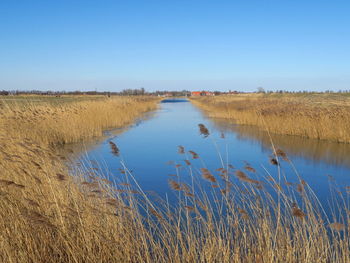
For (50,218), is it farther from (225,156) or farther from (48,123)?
(48,123)

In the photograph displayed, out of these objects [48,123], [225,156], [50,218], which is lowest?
[225,156]

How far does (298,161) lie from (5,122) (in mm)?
8486

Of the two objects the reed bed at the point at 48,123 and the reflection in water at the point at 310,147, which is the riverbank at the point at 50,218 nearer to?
the reed bed at the point at 48,123

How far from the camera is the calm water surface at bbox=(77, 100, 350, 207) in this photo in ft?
22.0

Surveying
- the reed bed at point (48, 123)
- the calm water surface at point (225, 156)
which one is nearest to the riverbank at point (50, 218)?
the calm water surface at point (225, 156)

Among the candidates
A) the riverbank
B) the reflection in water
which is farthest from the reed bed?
the reflection in water

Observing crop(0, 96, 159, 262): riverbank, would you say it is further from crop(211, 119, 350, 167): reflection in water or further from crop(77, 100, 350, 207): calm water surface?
crop(211, 119, 350, 167): reflection in water

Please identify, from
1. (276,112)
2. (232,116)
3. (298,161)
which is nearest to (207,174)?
(298,161)

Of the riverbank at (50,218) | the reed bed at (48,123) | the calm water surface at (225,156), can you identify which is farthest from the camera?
the reed bed at (48,123)

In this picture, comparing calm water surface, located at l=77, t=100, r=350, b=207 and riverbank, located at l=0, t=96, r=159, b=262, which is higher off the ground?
riverbank, located at l=0, t=96, r=159, b=262

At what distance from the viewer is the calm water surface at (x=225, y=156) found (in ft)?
22.0

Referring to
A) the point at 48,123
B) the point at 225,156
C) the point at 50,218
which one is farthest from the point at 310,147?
the point at 50,218

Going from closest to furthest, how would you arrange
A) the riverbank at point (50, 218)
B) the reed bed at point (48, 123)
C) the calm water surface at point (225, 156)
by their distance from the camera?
the riverbank at point (50, 218)
the calm water surface at point (225, 156)
the reed bed at point (48, 123)

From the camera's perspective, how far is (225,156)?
29.5 ft
